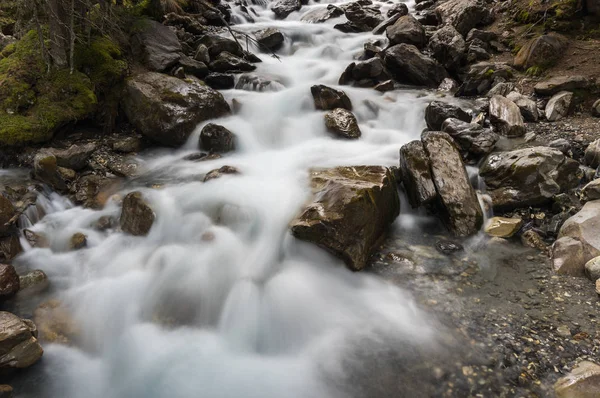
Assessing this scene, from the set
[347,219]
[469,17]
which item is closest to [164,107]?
[347,219]

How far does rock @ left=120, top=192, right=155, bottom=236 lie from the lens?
5.05 metres

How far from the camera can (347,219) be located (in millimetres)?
4371

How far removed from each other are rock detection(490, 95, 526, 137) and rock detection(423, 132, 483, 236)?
6.56 feet

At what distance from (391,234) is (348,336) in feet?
6.39

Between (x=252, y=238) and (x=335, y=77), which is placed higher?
(x=335, y=77)

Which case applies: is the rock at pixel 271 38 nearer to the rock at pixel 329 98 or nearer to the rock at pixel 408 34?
the rock at pixel 408 34

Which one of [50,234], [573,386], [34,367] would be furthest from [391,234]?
[50,234]

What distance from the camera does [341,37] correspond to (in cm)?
1338

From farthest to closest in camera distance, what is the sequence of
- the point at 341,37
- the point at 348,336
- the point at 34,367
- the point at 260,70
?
the point at 341,37
the point at 260,70
the point at 348,336
the point at 34,367

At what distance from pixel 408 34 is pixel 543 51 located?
3916mm

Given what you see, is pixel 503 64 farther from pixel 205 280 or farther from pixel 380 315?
pixel 205 280

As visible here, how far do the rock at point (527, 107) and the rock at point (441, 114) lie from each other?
119 cm

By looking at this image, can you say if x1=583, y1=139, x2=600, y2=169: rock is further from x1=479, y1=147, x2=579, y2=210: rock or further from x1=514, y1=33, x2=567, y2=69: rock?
x1=514, y1=33, x2=567, y2=69: rock

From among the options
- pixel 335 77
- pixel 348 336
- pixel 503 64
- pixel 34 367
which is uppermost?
pixel 503 64
